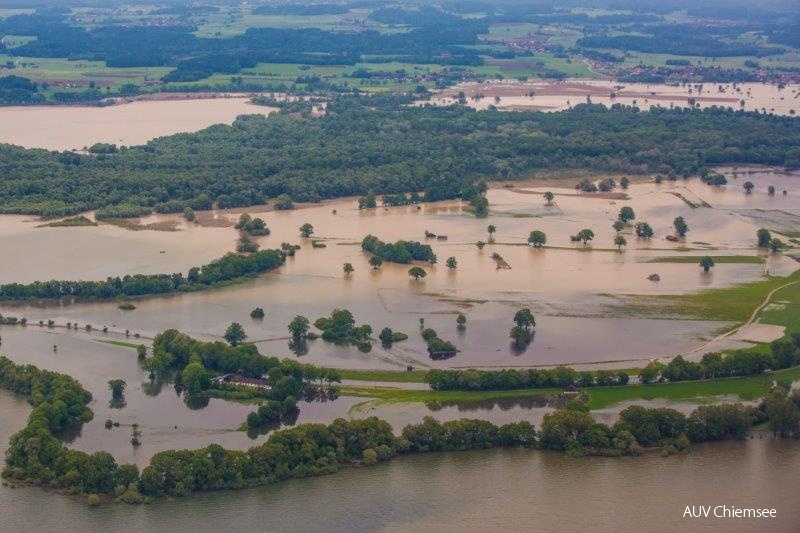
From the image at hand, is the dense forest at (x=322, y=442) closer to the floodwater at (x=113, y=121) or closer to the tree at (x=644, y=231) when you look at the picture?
the tree at (x=644, y=231)

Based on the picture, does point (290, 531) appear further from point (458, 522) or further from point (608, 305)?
point (608, 305)

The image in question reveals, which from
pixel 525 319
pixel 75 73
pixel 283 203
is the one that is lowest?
pixel 525 319

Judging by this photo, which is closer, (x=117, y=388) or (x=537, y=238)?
(x=117, y=388)

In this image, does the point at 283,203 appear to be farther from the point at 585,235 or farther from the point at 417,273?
the point at 585,235

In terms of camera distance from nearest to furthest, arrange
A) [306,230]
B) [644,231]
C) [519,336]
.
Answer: [519,336] → [306,230] → [644,231]

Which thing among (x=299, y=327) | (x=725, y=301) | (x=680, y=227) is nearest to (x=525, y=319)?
(x=299, y=327)
